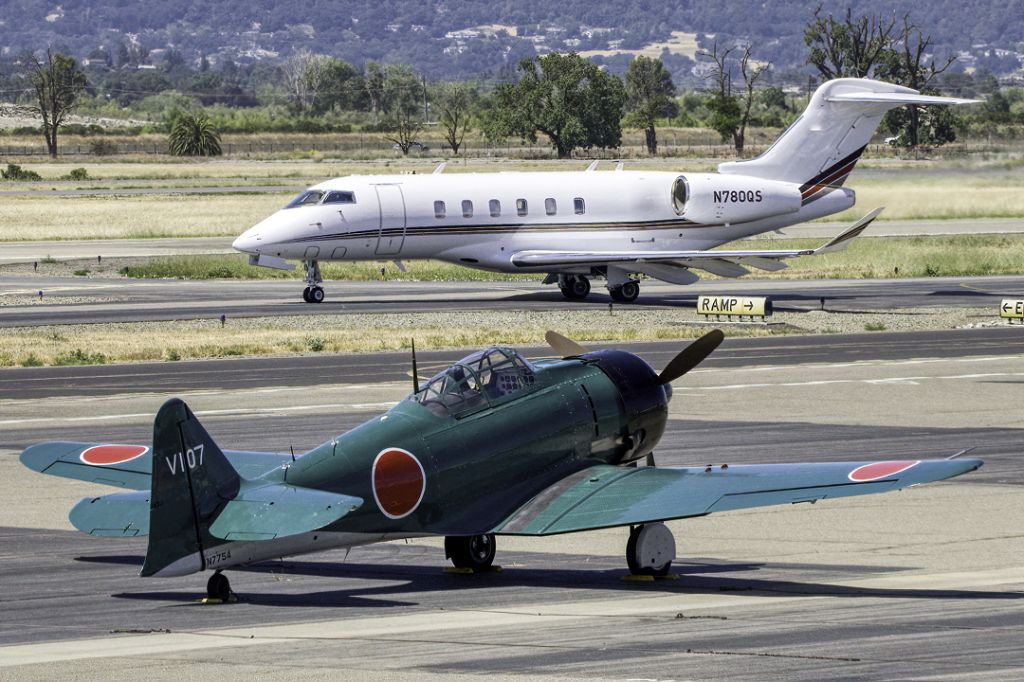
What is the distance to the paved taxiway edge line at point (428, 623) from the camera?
1427 centimetres

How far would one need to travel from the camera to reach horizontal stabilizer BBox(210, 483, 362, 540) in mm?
15133

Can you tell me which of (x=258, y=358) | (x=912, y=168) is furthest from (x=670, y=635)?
(x=912, y=168)

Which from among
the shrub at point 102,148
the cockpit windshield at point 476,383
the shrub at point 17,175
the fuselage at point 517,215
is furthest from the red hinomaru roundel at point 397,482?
the shrub at point 102,148

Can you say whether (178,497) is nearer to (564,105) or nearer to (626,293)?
(626,293)

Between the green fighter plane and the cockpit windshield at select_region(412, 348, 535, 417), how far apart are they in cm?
2

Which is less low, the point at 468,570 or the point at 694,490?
the point at 694,490

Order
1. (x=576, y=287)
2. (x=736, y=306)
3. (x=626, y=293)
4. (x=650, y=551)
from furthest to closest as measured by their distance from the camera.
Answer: (x=576, y=287) < (x=626, y=293) < (x=736, y=306) < (x=650, y=551)

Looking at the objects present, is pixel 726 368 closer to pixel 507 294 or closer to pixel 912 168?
pixel 507 294

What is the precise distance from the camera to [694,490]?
54.1ft

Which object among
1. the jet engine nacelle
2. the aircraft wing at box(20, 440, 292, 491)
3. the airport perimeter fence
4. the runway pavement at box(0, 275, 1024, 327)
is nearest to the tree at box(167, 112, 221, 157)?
the airport perimeter fence

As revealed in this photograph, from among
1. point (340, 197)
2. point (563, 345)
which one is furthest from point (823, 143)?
Answer: point (563, 345)

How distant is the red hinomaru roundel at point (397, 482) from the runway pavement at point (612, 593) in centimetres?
101

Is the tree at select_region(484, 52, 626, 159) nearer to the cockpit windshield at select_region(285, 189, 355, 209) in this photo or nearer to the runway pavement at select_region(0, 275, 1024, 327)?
the runway pavement at select_region(0, 275, 1024, 327)

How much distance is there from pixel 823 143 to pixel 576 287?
929 cm
